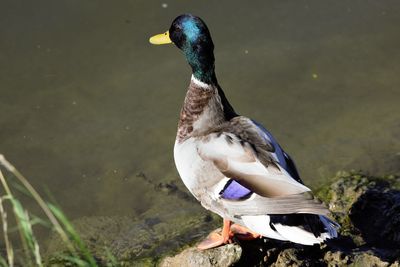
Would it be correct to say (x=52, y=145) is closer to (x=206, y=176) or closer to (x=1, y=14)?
(x=1, y=14)

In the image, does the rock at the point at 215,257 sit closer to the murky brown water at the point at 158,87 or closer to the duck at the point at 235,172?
the duck at the point at 235,172

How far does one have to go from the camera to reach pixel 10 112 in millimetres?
6211

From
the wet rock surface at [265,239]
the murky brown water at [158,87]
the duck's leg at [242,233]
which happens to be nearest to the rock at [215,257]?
the wet rock surface at [265,239]

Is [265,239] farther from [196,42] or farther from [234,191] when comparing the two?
[196,42]

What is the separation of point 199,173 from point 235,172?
0.30 m

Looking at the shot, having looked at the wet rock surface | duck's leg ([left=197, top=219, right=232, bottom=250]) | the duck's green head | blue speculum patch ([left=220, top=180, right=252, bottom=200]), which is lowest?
the wet rock surface

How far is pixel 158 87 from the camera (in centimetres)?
640

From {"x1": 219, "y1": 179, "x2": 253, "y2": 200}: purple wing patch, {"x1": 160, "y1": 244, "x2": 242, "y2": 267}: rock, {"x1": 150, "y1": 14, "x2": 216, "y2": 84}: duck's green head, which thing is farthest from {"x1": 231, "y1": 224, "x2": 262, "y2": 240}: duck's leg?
{"x1": 150, "y1": 14, "x2": 216, "y2": 84}: duck's green head

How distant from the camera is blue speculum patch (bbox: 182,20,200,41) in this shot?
14.3 ft

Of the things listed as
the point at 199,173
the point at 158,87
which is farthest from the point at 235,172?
the point at 158,87

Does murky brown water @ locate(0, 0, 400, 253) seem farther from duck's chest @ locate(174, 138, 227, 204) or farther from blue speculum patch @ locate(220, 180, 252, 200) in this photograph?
blue speculum patch @ locate(220, 180, 252, 200)

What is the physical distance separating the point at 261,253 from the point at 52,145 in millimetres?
2695

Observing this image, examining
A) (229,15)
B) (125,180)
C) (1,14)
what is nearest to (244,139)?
(125,180)

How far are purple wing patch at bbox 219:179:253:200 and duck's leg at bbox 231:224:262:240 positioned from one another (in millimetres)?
283
